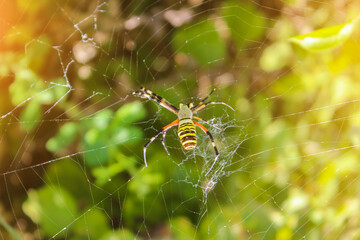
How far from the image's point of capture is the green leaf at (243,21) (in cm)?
235

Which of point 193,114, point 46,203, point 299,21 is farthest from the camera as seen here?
point 193,114

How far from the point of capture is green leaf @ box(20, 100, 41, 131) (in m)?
2.22

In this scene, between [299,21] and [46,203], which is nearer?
[46,203]

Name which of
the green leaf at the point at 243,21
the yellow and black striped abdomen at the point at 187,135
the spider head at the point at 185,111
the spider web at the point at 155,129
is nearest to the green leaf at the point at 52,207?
the spider web at the point at 155,129

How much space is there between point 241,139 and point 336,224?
2.62 feet

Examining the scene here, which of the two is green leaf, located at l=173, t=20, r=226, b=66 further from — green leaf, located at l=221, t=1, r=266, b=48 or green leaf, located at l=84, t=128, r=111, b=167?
green leaf, located at l=84, t=128, r=111, b=167

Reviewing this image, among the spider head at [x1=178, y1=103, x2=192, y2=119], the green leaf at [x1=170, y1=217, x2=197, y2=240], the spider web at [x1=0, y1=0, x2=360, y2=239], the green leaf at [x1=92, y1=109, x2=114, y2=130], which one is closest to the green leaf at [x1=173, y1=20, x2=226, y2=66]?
the spider web at [x1=0, y1=0, x2=360, y2=239]

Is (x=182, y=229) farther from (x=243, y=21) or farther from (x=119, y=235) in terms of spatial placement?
(x=243, y=21)

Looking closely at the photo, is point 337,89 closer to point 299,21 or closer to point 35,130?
point 299,21

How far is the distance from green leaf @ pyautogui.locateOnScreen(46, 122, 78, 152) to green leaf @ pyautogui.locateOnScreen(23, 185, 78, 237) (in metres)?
0.25

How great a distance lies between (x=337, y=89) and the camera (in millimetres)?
2232

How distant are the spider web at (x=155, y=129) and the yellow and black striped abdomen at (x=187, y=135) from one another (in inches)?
5.7

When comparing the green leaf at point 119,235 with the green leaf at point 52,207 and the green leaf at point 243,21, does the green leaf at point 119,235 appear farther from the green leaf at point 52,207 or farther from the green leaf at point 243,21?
the green leaf at point 243,21

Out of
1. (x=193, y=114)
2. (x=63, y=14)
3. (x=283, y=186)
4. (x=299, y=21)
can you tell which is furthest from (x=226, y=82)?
(x=63, y=14)
